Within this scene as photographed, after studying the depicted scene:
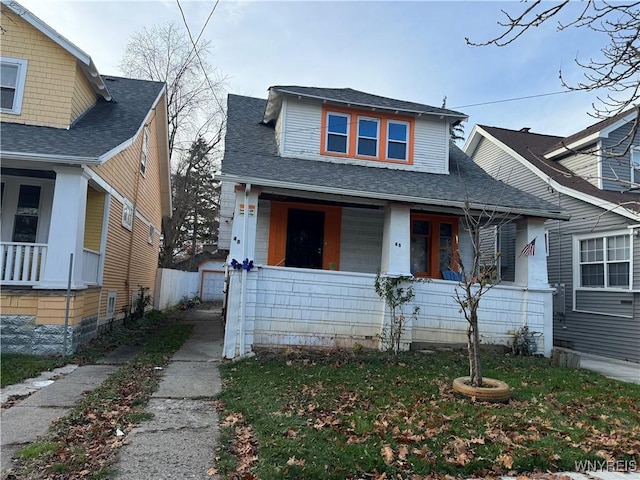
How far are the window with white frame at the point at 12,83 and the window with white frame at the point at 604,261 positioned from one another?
48.9 ft

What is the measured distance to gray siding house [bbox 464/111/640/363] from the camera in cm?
1072

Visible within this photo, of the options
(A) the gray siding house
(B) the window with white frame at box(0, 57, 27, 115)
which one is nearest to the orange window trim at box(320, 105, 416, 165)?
(A) the gray siding house

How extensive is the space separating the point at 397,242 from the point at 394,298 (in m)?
1.24

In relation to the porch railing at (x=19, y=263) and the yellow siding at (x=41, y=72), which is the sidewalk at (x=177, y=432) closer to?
the porch railing at (x=19, y=263)

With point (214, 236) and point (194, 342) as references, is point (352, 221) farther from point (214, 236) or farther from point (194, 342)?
point (214, 236)

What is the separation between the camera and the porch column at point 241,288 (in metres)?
8.19

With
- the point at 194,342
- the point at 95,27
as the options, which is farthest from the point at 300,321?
the point at 95,27

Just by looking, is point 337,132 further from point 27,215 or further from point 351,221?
point 27,215

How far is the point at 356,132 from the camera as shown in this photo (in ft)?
36.5

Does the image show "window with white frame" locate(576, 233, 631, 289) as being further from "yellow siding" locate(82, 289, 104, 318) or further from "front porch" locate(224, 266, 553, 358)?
"yellow siding" locate(82, 289, 104, 318)

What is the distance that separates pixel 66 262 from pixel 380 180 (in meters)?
6.81

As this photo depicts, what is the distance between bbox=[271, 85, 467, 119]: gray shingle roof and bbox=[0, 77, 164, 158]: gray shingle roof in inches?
158

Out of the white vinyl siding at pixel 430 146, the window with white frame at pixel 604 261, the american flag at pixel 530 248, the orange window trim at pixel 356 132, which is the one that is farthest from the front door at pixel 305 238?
the window with white frame at pixel 604 261

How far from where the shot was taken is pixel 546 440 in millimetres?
4355
